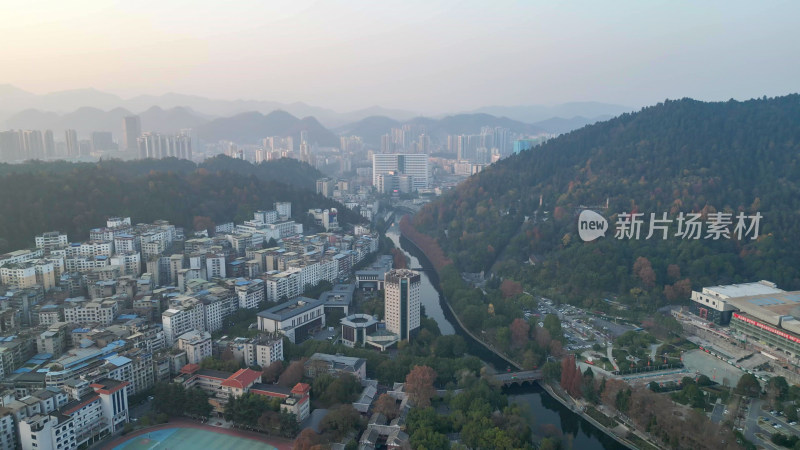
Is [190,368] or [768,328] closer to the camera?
[190,368]

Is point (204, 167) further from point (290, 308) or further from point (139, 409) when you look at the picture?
point (139, 409)

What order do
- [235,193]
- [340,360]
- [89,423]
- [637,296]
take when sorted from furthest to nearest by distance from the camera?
[235,193] → [637,296] → [340,360] → [89,423]

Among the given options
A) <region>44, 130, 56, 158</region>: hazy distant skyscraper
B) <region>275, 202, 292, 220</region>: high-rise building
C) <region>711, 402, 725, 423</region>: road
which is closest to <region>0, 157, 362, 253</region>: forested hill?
<region>275, 202, 292, 220</region>: high-rise building

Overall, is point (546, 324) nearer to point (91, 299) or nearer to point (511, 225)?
point (511, 225)

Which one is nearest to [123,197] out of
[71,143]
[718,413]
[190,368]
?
[190,368]

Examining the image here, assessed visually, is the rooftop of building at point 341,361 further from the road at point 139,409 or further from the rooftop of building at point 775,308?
the rooftop of building at point 775,308

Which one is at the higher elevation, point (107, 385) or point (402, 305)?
point (402, 305)

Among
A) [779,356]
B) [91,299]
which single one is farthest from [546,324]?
[91,299]
